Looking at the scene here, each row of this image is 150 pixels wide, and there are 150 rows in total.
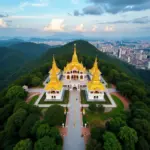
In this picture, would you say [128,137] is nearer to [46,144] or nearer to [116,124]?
[116,124]

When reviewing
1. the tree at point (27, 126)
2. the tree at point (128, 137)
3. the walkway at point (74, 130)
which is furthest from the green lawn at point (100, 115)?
the tree at point (27, 126)

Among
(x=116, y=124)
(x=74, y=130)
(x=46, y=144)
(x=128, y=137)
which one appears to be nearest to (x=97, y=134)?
(x=116, y=124)

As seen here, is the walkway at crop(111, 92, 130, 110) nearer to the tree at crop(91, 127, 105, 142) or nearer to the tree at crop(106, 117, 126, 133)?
the tree at crop(106, 117, 126, 133)

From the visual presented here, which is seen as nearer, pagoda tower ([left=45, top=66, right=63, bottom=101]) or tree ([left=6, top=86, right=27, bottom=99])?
tree ([left=6, top=86, right=27, bottom=99])

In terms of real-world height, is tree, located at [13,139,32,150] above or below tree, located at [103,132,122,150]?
below

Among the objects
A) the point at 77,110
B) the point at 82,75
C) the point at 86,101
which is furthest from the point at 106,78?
the point at 77,110

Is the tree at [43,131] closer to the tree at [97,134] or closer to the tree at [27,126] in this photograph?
the tree at [27,126]

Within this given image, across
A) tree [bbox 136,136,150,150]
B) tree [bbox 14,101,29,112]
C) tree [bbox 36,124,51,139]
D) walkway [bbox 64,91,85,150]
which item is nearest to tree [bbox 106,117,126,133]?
tree [bbox 136,136,150,150]
